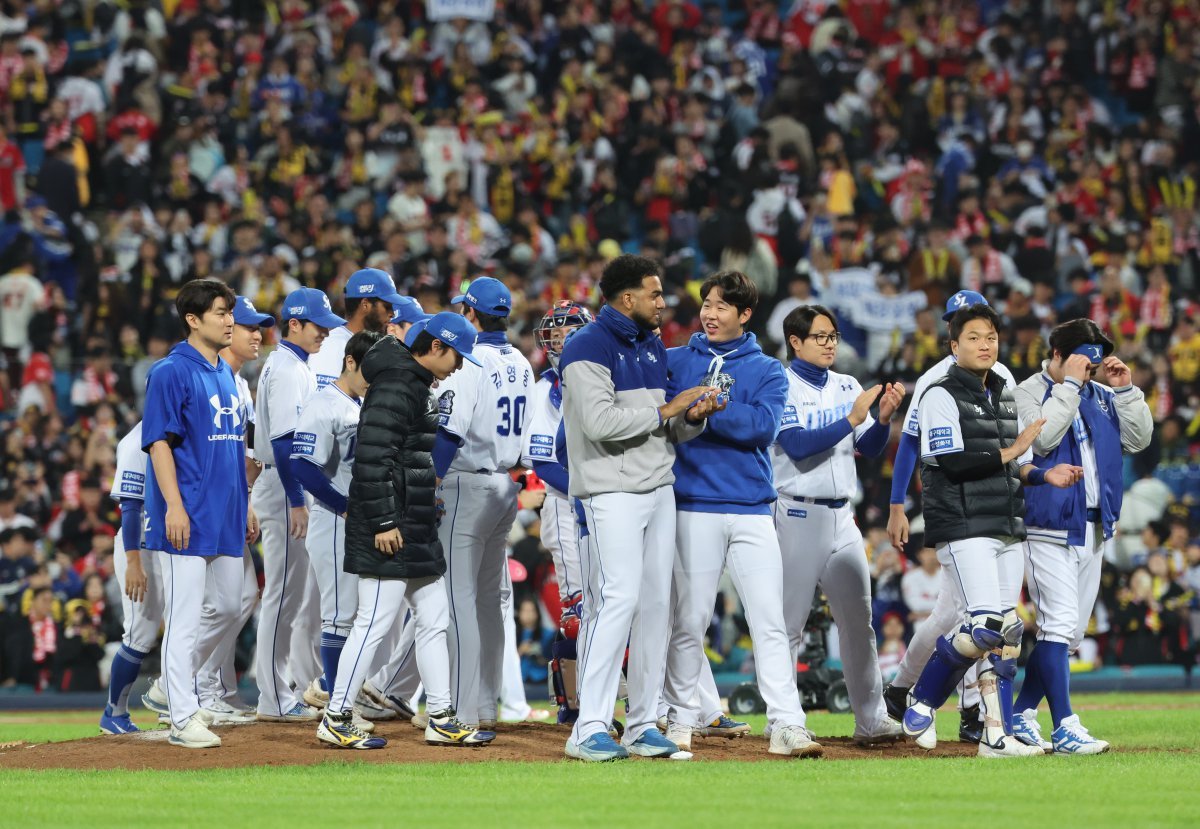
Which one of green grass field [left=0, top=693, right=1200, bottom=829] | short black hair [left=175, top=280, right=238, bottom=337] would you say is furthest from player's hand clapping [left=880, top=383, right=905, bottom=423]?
short black hair [left=175, top=280, right=238, bottom=337]

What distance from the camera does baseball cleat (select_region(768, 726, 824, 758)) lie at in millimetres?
8469

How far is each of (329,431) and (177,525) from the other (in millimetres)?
1228

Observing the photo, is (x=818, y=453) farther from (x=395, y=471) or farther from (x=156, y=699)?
(x=156, y=699)

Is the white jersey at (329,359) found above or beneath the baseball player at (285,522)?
above

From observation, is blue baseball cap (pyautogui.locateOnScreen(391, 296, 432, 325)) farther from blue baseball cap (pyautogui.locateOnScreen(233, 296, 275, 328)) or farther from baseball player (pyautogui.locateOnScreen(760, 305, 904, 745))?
baseball player (pyautogui.locateOnScreen(760, 305, 904, 745))

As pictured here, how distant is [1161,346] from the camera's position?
19.8 meters

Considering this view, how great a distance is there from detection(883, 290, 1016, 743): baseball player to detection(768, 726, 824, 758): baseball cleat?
1.17 metres

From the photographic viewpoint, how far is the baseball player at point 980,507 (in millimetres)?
8656

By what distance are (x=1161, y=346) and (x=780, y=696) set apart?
1289 cm

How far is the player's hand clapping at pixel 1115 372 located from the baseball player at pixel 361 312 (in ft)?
13.8

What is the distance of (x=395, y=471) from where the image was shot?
344 inches

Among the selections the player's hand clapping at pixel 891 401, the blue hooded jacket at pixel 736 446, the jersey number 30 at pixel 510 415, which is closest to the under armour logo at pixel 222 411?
the jersey number 30 at pixel 510 415

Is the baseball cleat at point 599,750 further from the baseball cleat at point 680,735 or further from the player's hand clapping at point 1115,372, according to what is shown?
the player's hand clapping at point 1115,372

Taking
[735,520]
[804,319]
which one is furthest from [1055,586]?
[804,319]
